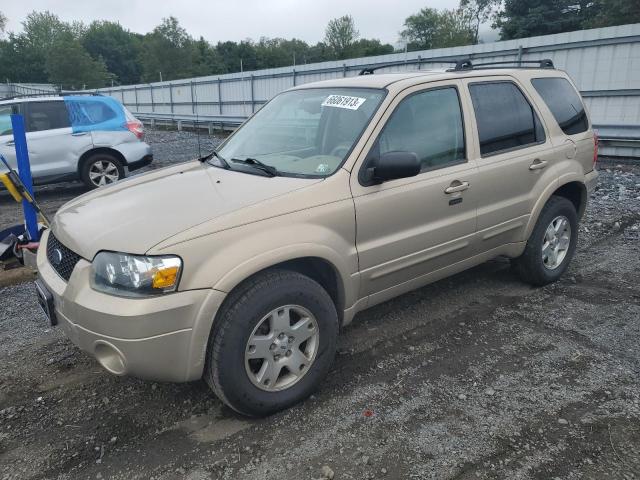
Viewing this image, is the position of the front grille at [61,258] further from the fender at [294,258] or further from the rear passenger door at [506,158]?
the rear passenger door at [506,158]

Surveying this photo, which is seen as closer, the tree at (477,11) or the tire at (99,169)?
the tire at (99,169)

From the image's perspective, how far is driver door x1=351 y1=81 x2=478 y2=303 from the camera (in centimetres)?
319

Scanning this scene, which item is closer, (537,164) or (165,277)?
(165,277)

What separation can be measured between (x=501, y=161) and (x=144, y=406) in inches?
121

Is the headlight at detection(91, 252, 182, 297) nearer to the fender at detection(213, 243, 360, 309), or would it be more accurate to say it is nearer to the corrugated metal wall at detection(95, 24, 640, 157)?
the fender at detection(213, 243, 360, 309)

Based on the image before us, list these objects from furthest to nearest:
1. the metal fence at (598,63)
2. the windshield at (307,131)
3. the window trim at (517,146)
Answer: the metal fence at (598,63) < the window trim at (517,146) < the windshield at (307,131)

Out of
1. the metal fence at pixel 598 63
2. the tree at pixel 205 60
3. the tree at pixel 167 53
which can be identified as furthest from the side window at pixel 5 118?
the tree at pixel 205 60

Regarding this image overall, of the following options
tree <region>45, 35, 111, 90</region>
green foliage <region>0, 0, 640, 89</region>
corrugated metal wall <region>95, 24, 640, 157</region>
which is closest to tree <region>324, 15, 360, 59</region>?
green foliage <region>0, 0, 640, 89</region>

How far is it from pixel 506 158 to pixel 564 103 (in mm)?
1113

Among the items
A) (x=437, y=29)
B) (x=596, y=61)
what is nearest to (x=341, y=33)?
(x=437, y=29)

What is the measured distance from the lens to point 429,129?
3.57m

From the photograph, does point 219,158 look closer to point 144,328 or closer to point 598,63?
point 144,328

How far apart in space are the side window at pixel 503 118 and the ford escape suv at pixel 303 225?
1 cm

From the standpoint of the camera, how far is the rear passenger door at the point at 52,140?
27.5 feet
